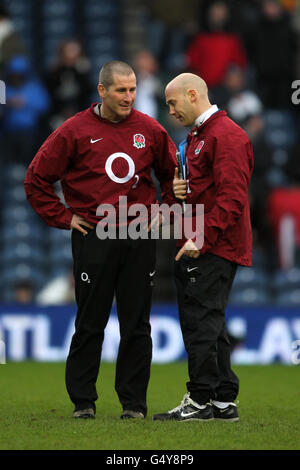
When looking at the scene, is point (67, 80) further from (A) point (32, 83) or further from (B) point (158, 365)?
(B) point (158, 365)

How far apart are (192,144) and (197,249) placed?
678 mm

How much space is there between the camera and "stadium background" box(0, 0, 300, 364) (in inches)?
407

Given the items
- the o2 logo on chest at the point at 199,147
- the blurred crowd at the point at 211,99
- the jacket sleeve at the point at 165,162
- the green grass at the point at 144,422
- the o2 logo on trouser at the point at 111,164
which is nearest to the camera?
the green grass at the point at 144,422

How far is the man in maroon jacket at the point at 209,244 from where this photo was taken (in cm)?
564

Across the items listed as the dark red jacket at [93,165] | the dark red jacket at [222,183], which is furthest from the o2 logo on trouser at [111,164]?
the dark red jacket at [222,183]

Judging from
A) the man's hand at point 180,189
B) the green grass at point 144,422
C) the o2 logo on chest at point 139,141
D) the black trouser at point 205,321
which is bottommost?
the green grass at point 144,422

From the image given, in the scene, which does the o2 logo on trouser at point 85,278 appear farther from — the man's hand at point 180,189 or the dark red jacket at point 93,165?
the man's hand at point 180,189

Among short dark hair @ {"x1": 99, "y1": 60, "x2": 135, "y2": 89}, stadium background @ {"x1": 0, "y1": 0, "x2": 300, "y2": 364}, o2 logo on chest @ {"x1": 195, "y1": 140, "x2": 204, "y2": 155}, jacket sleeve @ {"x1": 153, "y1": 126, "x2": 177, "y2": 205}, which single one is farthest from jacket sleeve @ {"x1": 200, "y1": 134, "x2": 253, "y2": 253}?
stadium background @ {"x1": 0, "y1": 0, "x2": 300, "y2": 364}

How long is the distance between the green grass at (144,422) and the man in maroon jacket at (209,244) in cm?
20

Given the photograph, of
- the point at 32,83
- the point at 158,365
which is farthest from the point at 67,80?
the point at 158,365

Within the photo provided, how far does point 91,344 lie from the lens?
19.6ft

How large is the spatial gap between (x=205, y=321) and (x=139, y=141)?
3.83 ft

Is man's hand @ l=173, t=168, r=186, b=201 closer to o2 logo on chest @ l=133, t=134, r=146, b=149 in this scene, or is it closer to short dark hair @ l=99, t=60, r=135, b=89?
o2 logo on chest @ l=133, t=134, r=146, b=149

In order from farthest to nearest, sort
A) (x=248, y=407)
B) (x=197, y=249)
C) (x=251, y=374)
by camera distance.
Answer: (x=251, y=374) < (x=248, y=407) < (x=197, y=249)
